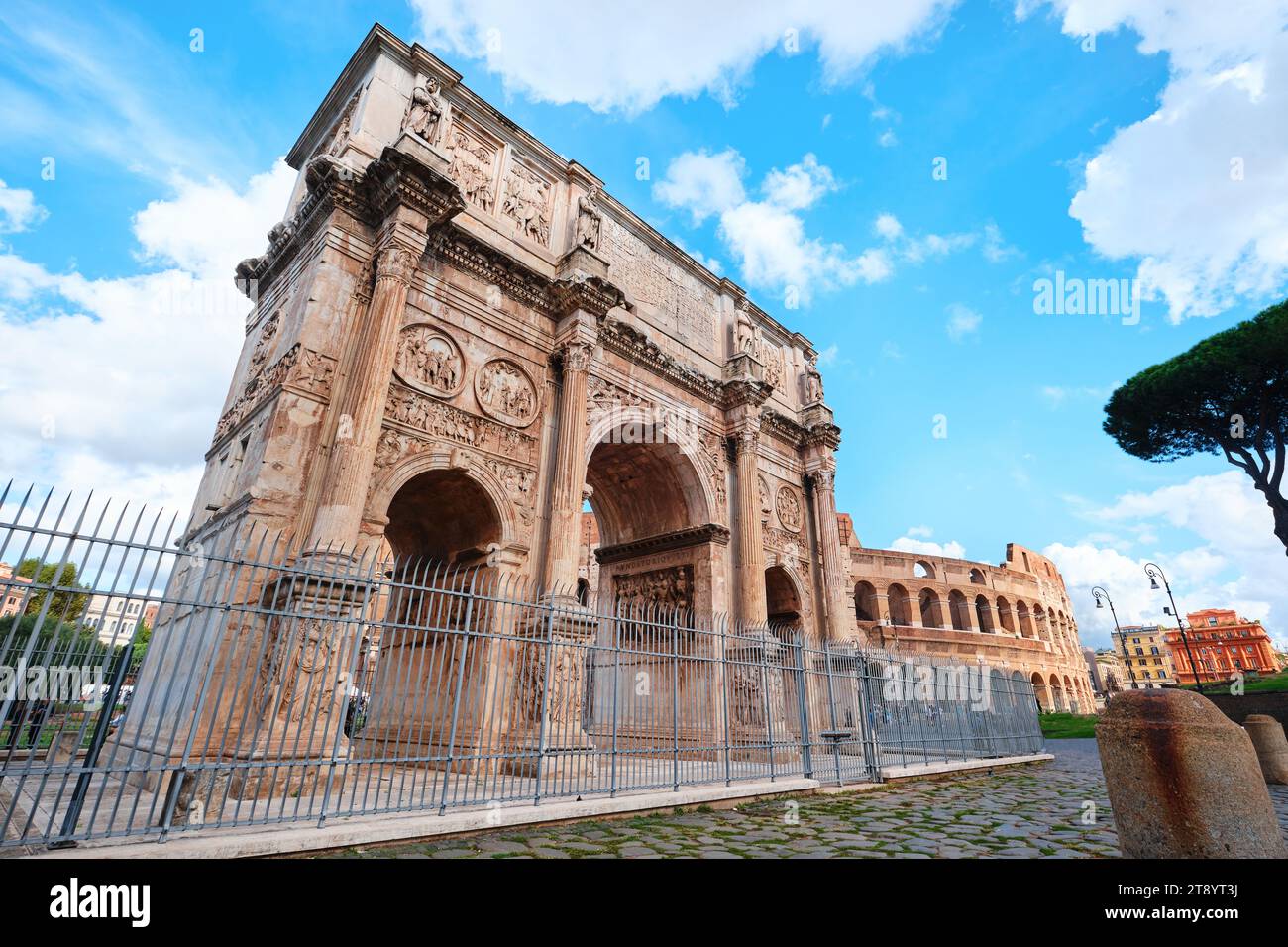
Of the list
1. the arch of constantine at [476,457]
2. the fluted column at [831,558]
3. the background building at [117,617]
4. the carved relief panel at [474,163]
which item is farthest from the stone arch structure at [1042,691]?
the background building at [117,617]

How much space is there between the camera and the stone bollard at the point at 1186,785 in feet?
9.34

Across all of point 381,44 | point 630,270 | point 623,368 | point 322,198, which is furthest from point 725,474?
point 381,44

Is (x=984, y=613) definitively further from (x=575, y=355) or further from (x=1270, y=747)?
(x=575, y=355)

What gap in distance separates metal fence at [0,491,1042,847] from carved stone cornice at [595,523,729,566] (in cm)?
140

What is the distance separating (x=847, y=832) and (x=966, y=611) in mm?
38299

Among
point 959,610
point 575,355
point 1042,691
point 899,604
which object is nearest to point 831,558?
point 575,355

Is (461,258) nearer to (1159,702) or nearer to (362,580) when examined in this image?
(362,580)

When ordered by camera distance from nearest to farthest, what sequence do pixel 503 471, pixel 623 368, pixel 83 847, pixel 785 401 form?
pixel 83 847 → pixel 503 471 → pixel 623 368 → pixel 785 401

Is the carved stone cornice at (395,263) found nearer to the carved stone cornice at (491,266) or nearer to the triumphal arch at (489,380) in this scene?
the triumphal arch at (489,380)

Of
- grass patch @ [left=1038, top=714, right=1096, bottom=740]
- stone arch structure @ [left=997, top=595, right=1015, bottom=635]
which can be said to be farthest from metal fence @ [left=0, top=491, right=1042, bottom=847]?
stone arch structure @ [left=997, top=595, right=1015, bottom=635]

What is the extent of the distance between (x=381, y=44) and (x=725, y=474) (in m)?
→ 10.8

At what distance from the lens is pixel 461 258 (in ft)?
35.8

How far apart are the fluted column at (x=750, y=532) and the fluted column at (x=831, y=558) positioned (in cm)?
236
